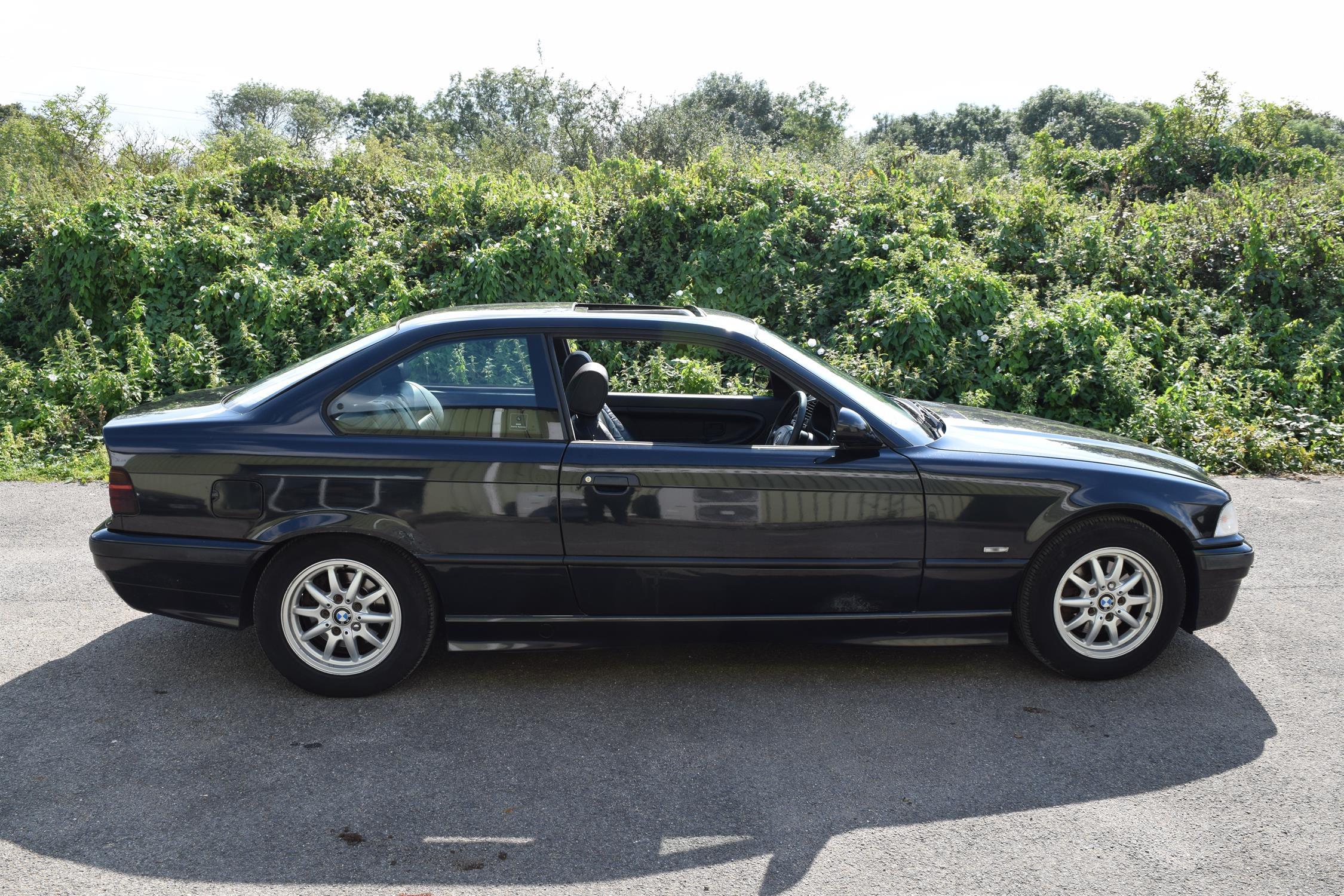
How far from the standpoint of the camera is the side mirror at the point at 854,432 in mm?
4156

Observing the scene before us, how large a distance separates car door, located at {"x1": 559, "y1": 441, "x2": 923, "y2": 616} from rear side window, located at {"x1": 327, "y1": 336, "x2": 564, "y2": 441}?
0.28m

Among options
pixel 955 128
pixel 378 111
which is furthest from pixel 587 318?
pixel 378 111

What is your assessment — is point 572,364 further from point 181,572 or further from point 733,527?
point 181,572

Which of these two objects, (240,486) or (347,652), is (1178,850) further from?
(240,486)

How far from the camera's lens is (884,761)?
12.3ft

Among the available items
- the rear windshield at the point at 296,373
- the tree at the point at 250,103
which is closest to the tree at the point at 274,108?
the tree at the point at 250,103

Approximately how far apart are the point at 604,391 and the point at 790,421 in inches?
43.1

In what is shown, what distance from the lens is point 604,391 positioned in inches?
165

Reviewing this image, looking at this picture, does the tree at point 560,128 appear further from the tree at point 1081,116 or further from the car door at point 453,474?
the tree at point 1081,116

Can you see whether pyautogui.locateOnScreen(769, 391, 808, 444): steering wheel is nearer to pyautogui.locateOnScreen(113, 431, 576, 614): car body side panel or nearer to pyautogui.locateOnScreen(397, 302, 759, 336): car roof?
pyautogui.locateOnScreen(397, 302, 759, 336): car roof

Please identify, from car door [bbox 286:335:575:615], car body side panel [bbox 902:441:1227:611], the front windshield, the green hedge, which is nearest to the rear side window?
car door [bbox 286:335:575:615]

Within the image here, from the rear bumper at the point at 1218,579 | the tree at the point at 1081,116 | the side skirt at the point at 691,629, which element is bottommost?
the side skirt at the point at 691,629

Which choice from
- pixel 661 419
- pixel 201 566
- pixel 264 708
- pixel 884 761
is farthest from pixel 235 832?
pixel 661 419

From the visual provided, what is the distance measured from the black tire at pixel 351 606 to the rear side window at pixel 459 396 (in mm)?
476
